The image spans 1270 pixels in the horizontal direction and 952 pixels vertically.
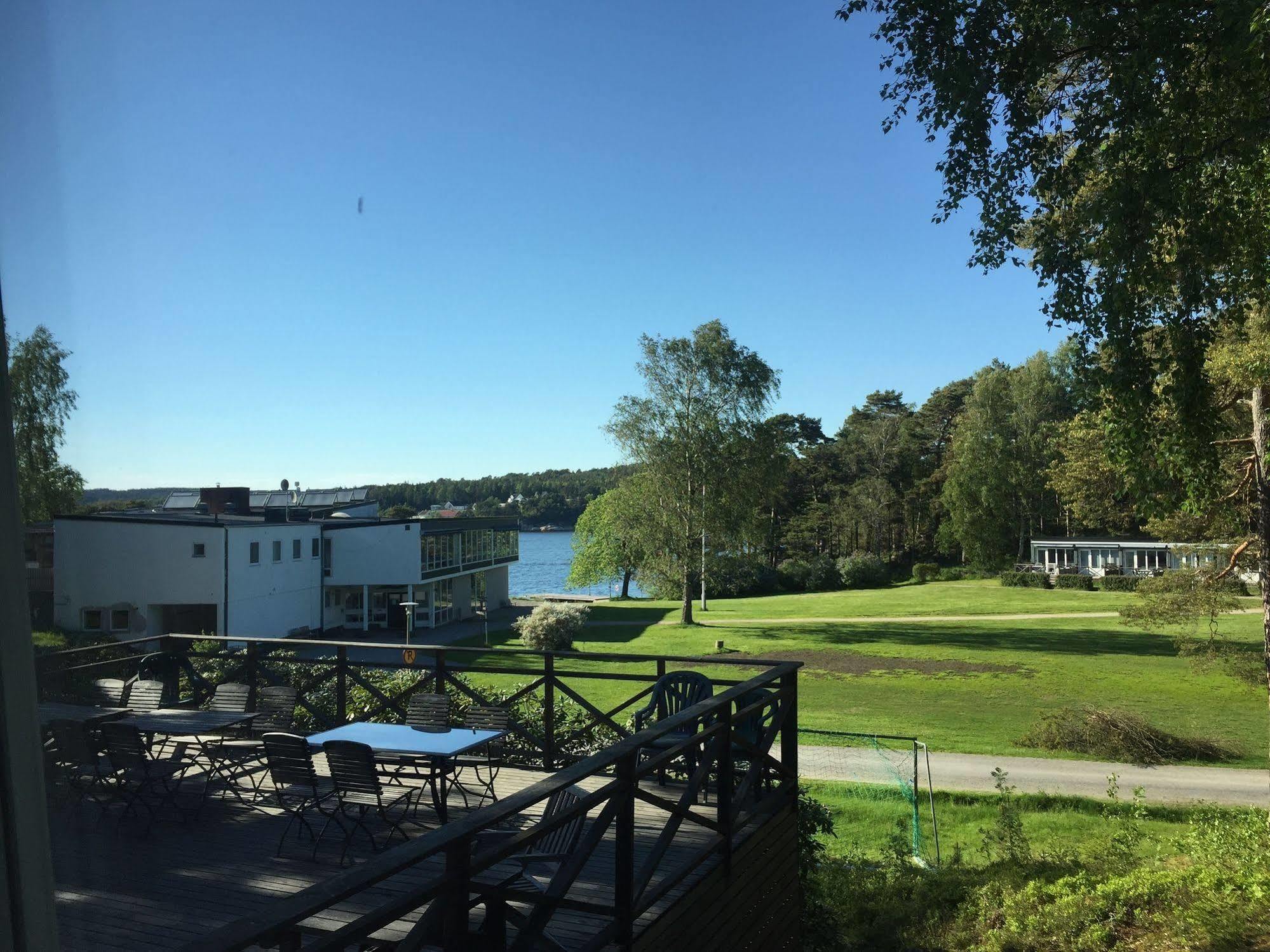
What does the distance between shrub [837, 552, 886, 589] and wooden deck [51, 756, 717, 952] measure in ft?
164

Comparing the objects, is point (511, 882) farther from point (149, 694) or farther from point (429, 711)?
point (149, 694)

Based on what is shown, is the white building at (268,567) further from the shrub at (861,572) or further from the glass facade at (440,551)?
the shrub at (861,572)

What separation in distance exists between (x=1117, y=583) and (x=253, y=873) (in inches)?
1952

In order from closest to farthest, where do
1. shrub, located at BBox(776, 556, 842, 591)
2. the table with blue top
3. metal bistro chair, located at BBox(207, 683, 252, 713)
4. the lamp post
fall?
the table with blue top, metal bistro chair, located at BBox(207, 683, 252, 713), the lamp post, shrub, located at BBox(776, 556, 842, 591)

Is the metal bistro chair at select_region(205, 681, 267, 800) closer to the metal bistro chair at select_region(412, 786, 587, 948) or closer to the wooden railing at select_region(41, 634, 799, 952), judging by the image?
the wooden railing at select_region(41, 634, 799, 952)

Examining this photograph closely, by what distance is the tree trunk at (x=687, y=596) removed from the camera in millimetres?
37838

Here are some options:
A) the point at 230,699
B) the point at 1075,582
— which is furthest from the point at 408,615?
the point at 1075,582

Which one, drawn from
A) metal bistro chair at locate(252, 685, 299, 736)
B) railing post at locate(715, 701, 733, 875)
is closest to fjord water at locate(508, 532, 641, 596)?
metal bistro chair at locate(252, 685, 299, 736)

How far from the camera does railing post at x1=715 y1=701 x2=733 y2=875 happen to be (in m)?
5.01

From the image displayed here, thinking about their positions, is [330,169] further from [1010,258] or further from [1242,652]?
[1242,652]

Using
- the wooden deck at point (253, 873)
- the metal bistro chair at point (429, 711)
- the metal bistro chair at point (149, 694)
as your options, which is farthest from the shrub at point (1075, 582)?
the metal bistro chair at point (149, 694)

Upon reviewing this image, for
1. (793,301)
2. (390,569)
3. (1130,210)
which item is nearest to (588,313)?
(793,301)

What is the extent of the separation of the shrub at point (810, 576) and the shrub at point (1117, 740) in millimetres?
36141

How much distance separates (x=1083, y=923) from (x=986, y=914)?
4.53 ft
